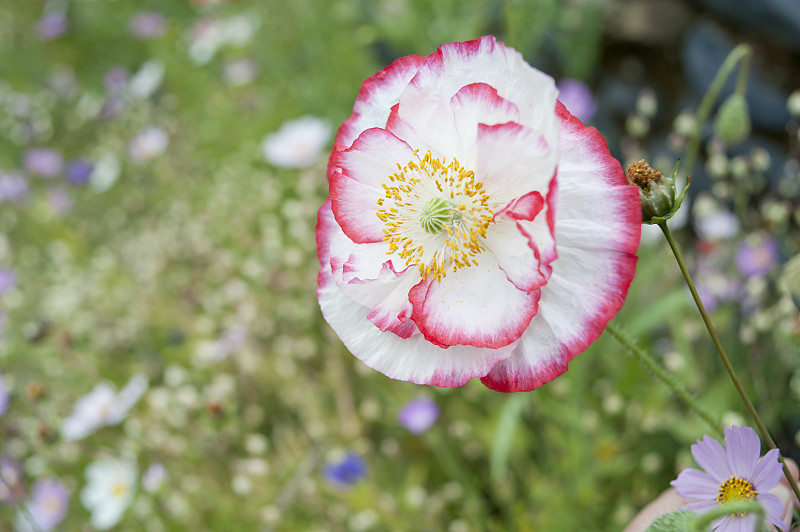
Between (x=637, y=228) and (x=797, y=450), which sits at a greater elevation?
(x=637, y=228)

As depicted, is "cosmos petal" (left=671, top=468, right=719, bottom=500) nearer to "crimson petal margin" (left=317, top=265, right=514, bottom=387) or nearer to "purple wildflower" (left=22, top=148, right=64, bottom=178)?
"crimson petal margin" (left=317, top=265, right=514, bottom=387)

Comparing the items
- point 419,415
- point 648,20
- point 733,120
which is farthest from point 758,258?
point 648,20

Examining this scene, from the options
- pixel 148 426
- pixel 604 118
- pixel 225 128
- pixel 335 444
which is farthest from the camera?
pixel 225 128

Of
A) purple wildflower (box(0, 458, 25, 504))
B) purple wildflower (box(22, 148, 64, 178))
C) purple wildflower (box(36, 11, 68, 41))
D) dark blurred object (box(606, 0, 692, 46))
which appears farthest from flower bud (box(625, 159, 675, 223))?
purple wildflower (box(36, 11, 68, 41))

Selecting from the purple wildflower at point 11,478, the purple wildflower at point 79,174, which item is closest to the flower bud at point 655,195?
→ the purple wildflower at point 11,478

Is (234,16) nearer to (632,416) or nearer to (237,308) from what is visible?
(237,308)

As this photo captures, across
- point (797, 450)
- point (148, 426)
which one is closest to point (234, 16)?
point (148, 426)

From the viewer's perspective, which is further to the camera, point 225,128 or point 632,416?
point 225,128
